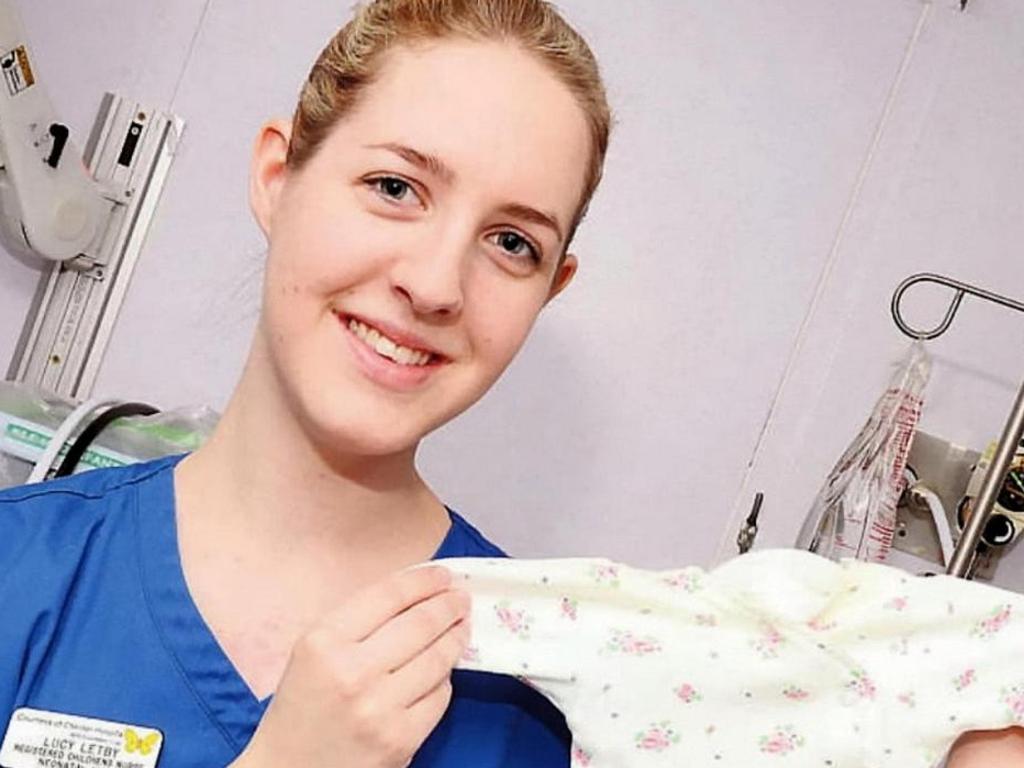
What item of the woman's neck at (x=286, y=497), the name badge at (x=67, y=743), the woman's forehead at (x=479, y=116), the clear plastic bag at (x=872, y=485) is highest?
the woman's forehead at (x=479, y=116)

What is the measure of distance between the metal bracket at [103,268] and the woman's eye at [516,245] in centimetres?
96

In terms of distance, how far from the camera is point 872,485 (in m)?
1.56

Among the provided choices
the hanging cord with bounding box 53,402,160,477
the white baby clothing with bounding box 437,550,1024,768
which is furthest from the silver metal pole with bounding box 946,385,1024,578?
the hanging cord with bounding box 53,402,160,477

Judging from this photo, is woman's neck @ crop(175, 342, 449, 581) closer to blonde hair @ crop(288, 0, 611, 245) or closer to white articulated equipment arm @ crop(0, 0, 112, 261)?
blonde hair @ crop(288, 0, 611, 245)

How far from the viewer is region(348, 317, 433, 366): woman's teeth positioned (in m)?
0.87

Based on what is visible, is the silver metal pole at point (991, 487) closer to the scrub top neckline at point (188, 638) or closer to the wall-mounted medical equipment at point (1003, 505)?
the wall-mounted medical equipment at point (1003, 505)

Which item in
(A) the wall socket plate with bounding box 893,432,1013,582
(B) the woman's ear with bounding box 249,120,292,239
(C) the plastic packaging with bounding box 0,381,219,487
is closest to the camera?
(B) the woman's ear with bounding box 249,120,292,239

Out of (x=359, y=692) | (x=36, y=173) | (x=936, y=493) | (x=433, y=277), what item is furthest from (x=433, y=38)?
(x=936, y=493)

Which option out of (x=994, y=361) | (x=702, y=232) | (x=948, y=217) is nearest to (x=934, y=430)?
A: (x=994, y=361)

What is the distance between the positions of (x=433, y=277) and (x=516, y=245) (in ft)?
0.31

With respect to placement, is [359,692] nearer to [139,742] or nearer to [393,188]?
[139,742]

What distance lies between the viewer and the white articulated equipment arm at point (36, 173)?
4.97 feet

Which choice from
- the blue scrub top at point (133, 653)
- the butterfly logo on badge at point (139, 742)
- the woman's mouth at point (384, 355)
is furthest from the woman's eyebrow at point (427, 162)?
the butterfly logo on badge at point (139, 742)

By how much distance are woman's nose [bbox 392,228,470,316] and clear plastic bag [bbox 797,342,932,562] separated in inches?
34.1
